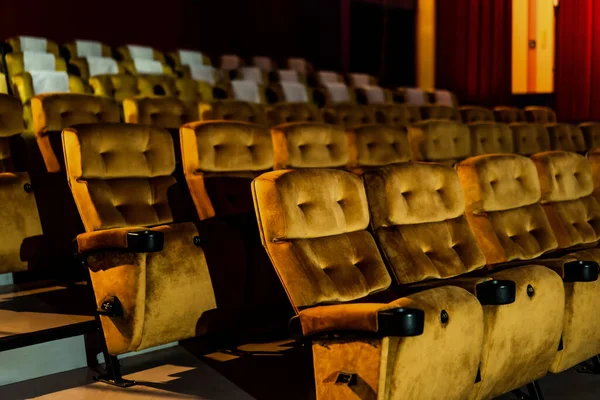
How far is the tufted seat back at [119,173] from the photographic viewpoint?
1.67 metres

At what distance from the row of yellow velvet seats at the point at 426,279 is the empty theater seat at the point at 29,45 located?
2.68 meters

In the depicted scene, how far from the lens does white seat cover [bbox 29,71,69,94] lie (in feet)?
8.84

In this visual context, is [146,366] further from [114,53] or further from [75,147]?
[114,53]

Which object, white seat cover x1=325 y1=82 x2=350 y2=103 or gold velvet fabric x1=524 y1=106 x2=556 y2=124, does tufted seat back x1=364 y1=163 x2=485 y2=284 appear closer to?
white seat cover x1=325 y1=82 x2=350 y2=103

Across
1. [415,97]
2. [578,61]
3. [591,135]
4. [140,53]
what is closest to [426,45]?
[578,61]

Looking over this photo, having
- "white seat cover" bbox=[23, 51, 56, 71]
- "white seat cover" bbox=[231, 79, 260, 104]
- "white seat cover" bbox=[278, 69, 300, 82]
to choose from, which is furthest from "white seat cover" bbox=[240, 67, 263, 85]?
"white seat cover" bbox=[23, 51, 56, 71]

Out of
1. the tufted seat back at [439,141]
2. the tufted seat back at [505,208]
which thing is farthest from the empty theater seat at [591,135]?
the tufted seat back at [505,208]

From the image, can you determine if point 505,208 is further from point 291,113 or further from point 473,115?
point 473,115

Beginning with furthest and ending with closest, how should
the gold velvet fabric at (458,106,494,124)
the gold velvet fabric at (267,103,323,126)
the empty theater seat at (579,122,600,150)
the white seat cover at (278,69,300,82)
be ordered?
the white seat cover at (278,69,300,82), the gold velvet fabric at (458,106,494,124), the empty theater seat at (579,122,600,150), the gold velvet fabric at (267,103,323,126)

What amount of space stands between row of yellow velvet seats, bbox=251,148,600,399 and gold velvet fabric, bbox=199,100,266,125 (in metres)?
0.96

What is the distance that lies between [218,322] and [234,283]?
0.30 ft

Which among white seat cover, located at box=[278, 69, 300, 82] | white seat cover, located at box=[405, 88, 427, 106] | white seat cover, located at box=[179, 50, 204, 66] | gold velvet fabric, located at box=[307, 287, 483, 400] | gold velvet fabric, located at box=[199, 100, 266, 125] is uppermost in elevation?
white seat cover, located at box=[179, 50, 204, 66]

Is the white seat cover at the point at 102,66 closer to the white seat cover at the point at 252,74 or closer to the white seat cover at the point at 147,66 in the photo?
the white seat cover at the point at 147,66

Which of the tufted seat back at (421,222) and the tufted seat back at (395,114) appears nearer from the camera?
the tufted seat back at (421,222)
